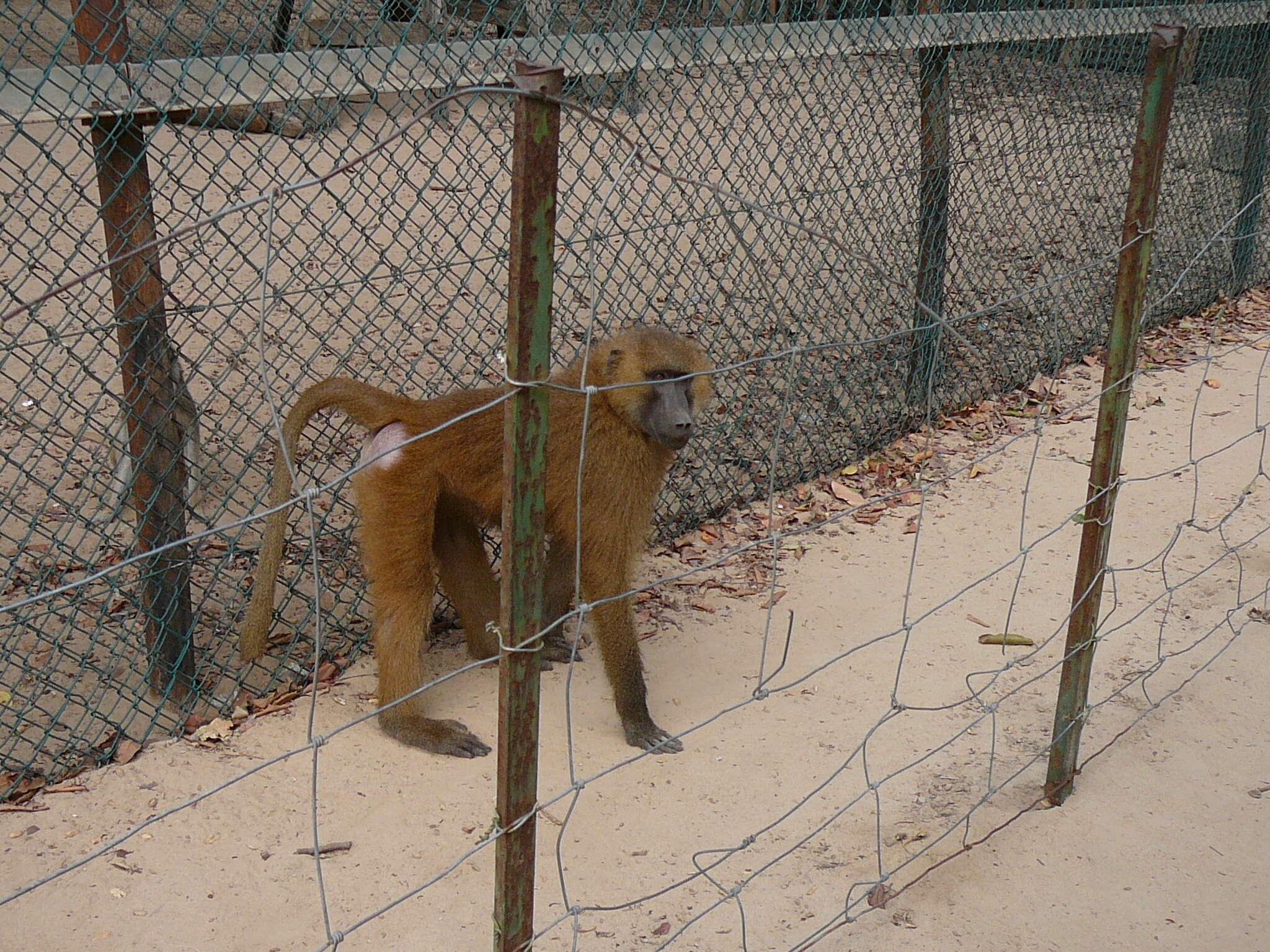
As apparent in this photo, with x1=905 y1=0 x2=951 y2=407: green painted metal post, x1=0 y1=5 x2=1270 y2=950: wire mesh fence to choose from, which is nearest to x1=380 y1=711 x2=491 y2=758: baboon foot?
x1=0 y1=5 x2=1270 y2=950: wire mesh fence

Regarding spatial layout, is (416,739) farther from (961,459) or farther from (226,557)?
(961,459)

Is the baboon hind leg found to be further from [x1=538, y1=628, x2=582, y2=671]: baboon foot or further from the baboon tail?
the baboon tail

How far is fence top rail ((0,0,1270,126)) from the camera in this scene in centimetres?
321

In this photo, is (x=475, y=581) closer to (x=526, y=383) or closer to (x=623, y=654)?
(x=623, y=654)

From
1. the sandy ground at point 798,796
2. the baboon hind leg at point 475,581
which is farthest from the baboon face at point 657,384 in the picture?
the sandy ground at point 798,796

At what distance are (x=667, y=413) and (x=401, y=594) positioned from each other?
3.50ft

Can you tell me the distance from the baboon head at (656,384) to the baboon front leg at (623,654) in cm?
44

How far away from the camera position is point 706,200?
23.2 feet

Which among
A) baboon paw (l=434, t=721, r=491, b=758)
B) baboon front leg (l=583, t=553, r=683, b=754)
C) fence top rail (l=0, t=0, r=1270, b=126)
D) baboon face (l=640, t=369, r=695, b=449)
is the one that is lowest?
baboon paw (l=434, t=721, r=491, b=758)

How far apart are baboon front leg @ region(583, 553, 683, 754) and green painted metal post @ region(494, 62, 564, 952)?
1617mm

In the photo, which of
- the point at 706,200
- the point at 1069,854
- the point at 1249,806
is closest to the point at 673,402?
the point at 1069,854

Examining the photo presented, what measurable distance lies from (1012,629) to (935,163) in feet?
8.29

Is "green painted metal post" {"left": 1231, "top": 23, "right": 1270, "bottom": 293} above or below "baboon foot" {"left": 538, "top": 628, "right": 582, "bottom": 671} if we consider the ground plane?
above

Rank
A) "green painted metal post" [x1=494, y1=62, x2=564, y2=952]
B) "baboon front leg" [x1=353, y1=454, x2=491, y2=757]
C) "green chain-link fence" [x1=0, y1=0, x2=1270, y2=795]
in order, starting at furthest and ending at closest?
"baboon front leg" [x1=353, y1=454, x2=491, y2=757] < "green chain-link fence" [x1=0, y1=0, x2=1270, y2=795] < "green painted metal post" [x1=494, y1=62, x2=564, y2=952]
